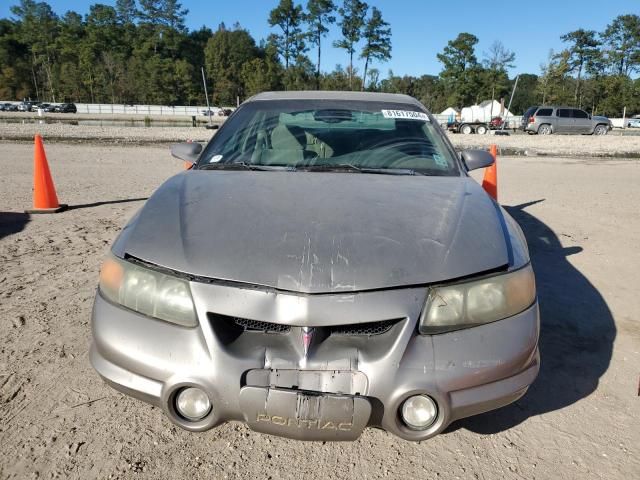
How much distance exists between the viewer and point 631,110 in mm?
59906

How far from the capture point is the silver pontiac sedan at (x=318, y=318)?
4.84ft

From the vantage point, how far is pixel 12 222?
525 centimetres

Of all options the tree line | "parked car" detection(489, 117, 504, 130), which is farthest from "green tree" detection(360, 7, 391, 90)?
"parked car" detection(489, 117, 504, 130)

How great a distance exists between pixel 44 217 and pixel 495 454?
5.60 m

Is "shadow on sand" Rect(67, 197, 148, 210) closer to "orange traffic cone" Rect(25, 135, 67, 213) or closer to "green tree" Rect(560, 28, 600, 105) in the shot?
"orange traffic cone" Rect(25, 135, 67, 213)

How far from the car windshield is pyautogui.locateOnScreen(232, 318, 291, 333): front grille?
1.25 m

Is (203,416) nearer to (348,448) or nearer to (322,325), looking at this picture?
(322,325)

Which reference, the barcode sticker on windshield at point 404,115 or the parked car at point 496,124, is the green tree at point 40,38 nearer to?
the parked car at point 496,124

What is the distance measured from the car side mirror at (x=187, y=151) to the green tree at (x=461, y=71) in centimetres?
7207

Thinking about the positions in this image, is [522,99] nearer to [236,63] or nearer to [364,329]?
[236,63]

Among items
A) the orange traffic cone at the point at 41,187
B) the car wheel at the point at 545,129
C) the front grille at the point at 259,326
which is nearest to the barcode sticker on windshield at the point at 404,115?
the front grille at the point at 259,326

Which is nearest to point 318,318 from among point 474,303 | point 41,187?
point 474,303

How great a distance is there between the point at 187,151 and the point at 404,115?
1513 mm

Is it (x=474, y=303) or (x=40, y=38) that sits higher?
(x=40, y=38)
